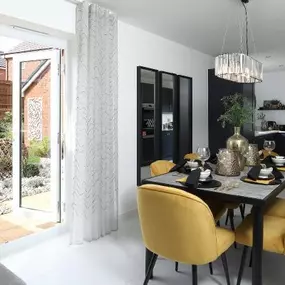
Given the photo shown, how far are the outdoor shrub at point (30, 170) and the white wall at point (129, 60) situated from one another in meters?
0.56

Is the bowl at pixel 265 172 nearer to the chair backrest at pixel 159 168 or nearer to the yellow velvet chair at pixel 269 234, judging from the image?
the yellow velvet chair at pixel 269 234

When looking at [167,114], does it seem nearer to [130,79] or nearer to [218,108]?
[130,79]

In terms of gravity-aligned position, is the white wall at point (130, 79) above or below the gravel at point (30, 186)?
above

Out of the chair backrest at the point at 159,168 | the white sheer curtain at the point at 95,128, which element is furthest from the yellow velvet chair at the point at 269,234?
the white sheer curtain at the point at 95,128

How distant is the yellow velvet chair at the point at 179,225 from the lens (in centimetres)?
178

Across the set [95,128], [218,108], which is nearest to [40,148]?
[95,128]

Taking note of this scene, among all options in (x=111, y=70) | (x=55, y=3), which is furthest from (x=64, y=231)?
(x=55, y=3)

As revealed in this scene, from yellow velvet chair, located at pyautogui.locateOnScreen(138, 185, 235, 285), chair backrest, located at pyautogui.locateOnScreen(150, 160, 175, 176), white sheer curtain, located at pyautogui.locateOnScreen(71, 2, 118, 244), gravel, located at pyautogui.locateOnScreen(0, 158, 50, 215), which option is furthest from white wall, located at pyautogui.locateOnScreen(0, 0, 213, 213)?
yellow velvet chair, located at pyautogui.locateOnScreen(138, 185, 235, 285)

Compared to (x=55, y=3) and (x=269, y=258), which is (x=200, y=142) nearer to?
(x=269, y=258)

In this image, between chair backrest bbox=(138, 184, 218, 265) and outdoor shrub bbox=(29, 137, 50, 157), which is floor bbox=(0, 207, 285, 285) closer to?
chair backrest bbox=(138, 184, 218, 265)

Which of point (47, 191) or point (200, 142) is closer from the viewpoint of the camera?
point (47, 191)

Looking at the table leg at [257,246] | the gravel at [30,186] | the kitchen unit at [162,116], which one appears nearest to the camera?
the table leg at [257,246]

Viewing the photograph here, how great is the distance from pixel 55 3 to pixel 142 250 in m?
2.56

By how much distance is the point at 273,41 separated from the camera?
495 centimetres
